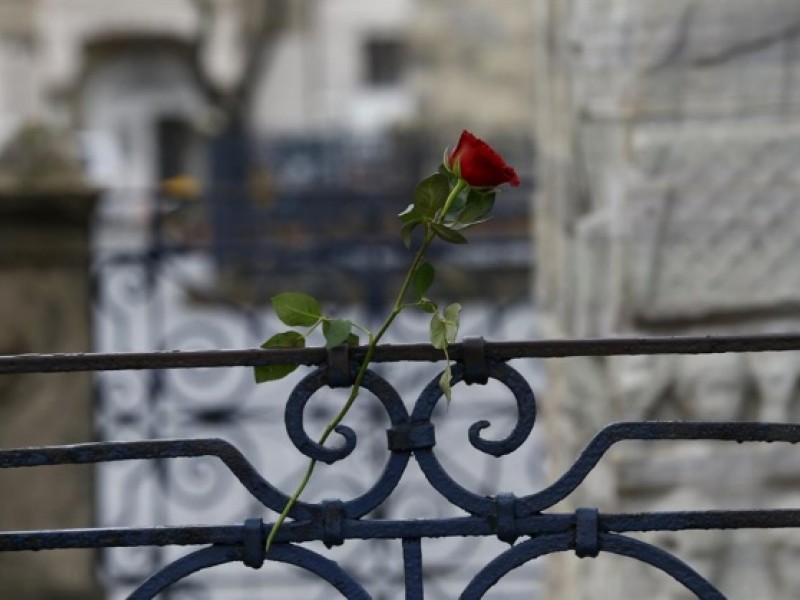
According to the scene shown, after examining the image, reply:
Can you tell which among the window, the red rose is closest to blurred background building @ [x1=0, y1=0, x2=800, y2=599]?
the red rose

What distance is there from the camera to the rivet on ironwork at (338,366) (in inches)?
76.0

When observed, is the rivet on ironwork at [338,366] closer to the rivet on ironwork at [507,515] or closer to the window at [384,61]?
the rivet on ironwork at [507,515]

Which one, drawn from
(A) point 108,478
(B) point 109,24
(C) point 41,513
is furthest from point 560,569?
(B) point 109,24

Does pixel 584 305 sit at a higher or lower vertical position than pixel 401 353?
higher

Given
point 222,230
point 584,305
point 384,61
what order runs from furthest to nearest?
point 384,61, point 222,230, point 584,305

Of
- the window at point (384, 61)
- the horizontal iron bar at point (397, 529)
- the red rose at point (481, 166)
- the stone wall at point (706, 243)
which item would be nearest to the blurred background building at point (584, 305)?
the stone wall at point (706, 243)

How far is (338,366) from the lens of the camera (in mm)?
1934

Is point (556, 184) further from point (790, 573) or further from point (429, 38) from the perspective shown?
point (429, 38)

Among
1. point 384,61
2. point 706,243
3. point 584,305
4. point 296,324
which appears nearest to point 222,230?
point 584,305

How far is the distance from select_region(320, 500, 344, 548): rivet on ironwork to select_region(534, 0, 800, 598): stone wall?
1.59 m

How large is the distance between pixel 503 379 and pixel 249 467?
11.0 inches

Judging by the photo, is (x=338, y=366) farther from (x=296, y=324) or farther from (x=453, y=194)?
(x=453, y=194)

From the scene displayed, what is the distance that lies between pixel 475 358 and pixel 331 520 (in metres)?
0.23

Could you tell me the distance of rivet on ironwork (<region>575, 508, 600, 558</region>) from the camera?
6.40 ft
